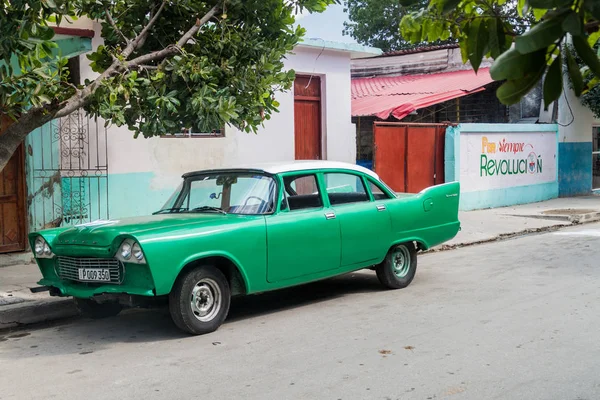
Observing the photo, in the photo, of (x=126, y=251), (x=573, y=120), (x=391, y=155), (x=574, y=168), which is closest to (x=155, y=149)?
(x=126, y=251)

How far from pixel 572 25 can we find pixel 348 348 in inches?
166

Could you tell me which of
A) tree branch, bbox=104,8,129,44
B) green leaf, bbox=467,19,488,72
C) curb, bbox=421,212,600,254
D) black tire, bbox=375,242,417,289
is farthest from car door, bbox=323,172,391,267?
green leaf, bbox=467,19,488,72

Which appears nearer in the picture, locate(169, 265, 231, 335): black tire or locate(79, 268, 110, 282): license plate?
locate(169, 265, 231, 335): black tire

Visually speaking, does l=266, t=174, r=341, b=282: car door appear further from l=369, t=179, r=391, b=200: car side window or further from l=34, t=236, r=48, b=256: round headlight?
l=34, t=236, r=48, b=256: round headlight

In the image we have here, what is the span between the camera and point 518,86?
226 cm

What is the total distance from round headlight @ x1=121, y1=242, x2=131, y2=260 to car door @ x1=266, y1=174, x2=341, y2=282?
4.53 feet

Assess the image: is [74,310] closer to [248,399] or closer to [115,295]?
[115,295]

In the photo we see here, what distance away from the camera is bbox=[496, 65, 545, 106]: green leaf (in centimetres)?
224

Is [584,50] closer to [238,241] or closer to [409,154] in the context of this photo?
[238,241]

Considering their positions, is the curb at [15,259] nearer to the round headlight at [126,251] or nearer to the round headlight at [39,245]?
the round headlight at [39,245]

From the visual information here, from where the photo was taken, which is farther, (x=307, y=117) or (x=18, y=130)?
(x=307, y=117)

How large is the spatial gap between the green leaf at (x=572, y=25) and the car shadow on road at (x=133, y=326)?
503cm

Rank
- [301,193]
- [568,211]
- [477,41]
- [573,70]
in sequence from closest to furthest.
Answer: [573,70], [477,41], [301,193], [568,211]

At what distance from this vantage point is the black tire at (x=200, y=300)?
6.48 m
